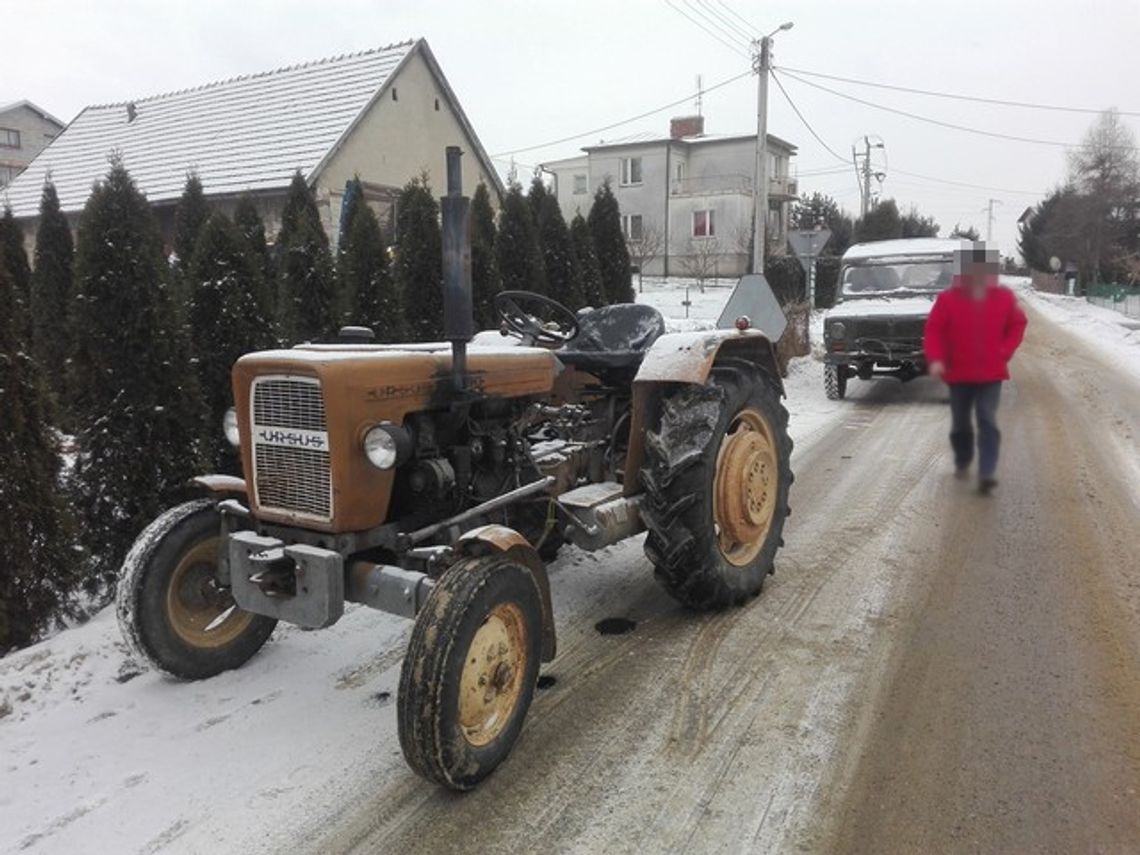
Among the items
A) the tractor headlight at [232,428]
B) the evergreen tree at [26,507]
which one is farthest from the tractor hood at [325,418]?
the evergreen tree at [26,507]

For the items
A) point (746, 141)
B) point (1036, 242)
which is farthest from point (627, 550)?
point (746, 141)

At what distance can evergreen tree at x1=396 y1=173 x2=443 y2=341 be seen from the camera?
896 cm

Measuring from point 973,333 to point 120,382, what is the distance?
515 centimetres

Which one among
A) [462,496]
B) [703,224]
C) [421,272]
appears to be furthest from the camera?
[703,224]

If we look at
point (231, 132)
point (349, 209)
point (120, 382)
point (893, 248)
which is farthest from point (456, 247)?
point (231, 132)

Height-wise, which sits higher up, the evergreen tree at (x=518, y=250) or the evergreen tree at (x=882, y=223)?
the evergreen tree at (x=518, y=250)

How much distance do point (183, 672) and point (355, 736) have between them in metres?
0.92

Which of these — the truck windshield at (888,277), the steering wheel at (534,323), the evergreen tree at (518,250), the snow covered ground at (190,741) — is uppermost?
the evergreen tree at (518,250)

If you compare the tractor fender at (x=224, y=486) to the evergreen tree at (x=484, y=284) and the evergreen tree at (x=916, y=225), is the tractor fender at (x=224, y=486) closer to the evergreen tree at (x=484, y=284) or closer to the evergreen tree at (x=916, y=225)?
the evergreen tree at (x=916, y=225)

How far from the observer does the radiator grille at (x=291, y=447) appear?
327 centimetres

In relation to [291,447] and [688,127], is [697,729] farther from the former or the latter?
[688,127]

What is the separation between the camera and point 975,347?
2.66ft

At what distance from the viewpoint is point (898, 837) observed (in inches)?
108

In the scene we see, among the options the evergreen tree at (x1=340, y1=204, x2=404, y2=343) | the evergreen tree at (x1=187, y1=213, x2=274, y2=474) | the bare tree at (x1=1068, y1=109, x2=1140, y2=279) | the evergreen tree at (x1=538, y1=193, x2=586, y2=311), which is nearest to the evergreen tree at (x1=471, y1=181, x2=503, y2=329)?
the evergreen tree at (x1=340, y1=204, x2=404, y2=343)
